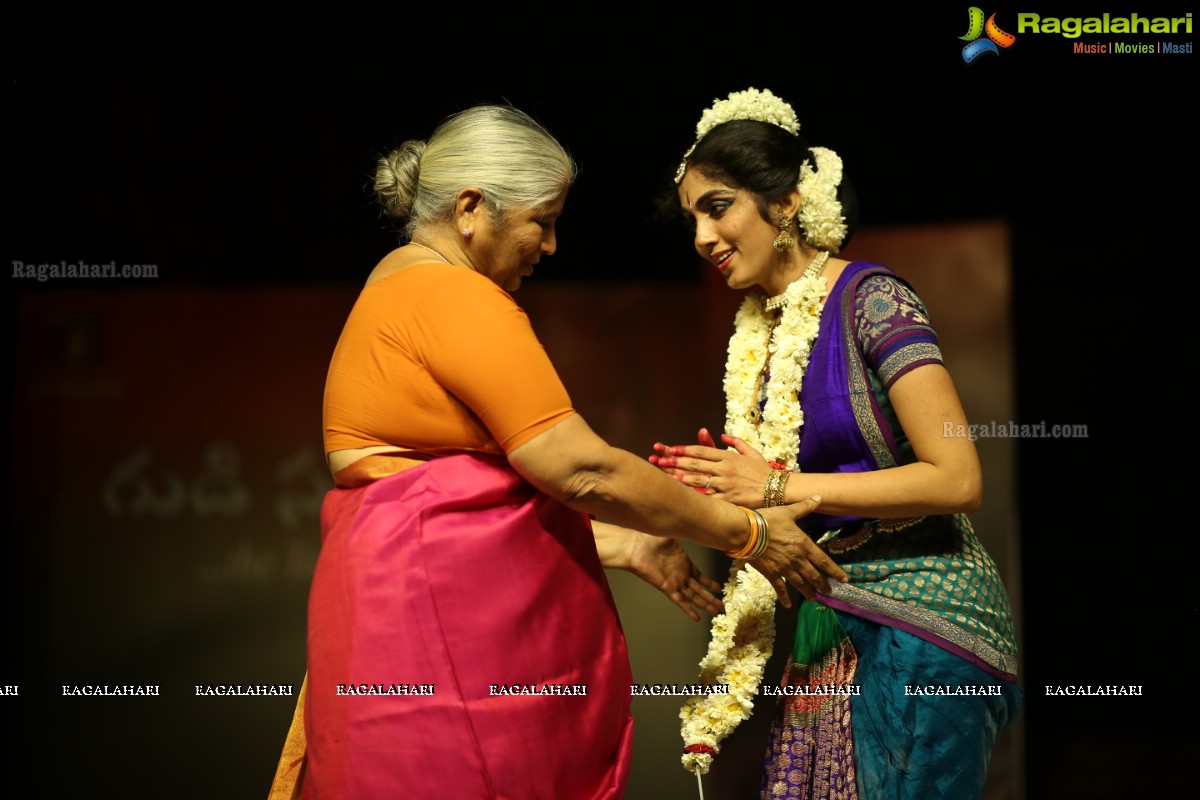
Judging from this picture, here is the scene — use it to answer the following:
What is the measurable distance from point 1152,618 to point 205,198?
339cm

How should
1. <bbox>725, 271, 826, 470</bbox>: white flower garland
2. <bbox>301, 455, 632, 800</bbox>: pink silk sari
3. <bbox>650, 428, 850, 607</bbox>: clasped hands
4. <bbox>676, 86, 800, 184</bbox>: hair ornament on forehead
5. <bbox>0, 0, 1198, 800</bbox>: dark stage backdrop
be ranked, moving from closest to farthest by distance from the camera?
<bbox>301, 455, 632, 800</bbox>: pink silk sari, <bbox>650, 428, 850, 607</bbox>: clasped hands, <bbox>725, 271, 826, 470</bbox>: white flower garland, <bbox>676, 86, 800, 184</bbox>: hair ornament on forehead, <bbox>0, 0, 1198, 800</bbox>: dark stage backdrop

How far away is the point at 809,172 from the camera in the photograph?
247cm

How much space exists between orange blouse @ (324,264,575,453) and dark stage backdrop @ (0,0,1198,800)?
56.6 inches

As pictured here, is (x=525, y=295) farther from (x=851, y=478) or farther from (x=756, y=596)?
(x=851, y=478)

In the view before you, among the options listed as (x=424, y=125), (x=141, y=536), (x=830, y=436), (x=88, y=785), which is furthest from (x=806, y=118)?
(x=88, y=785)

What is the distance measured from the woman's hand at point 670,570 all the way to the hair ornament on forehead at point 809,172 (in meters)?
0.74

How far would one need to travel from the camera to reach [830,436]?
233cm

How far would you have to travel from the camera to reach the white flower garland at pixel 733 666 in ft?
7.94

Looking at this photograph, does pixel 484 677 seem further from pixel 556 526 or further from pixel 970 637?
pixel 970 637

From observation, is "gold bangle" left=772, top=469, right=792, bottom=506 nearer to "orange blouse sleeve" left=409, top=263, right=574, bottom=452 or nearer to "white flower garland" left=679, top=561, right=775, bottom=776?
"white flower garland" left=679, top=561, right=775, bottom=776

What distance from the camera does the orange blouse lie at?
1.87 metres

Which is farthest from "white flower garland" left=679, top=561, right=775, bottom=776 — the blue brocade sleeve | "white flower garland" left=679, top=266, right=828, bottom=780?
the blue brocade sleeve

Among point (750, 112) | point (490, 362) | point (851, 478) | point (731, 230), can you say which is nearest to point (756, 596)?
point (851, 478)

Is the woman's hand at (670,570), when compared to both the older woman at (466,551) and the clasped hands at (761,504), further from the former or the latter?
the older woman at (466,551)
